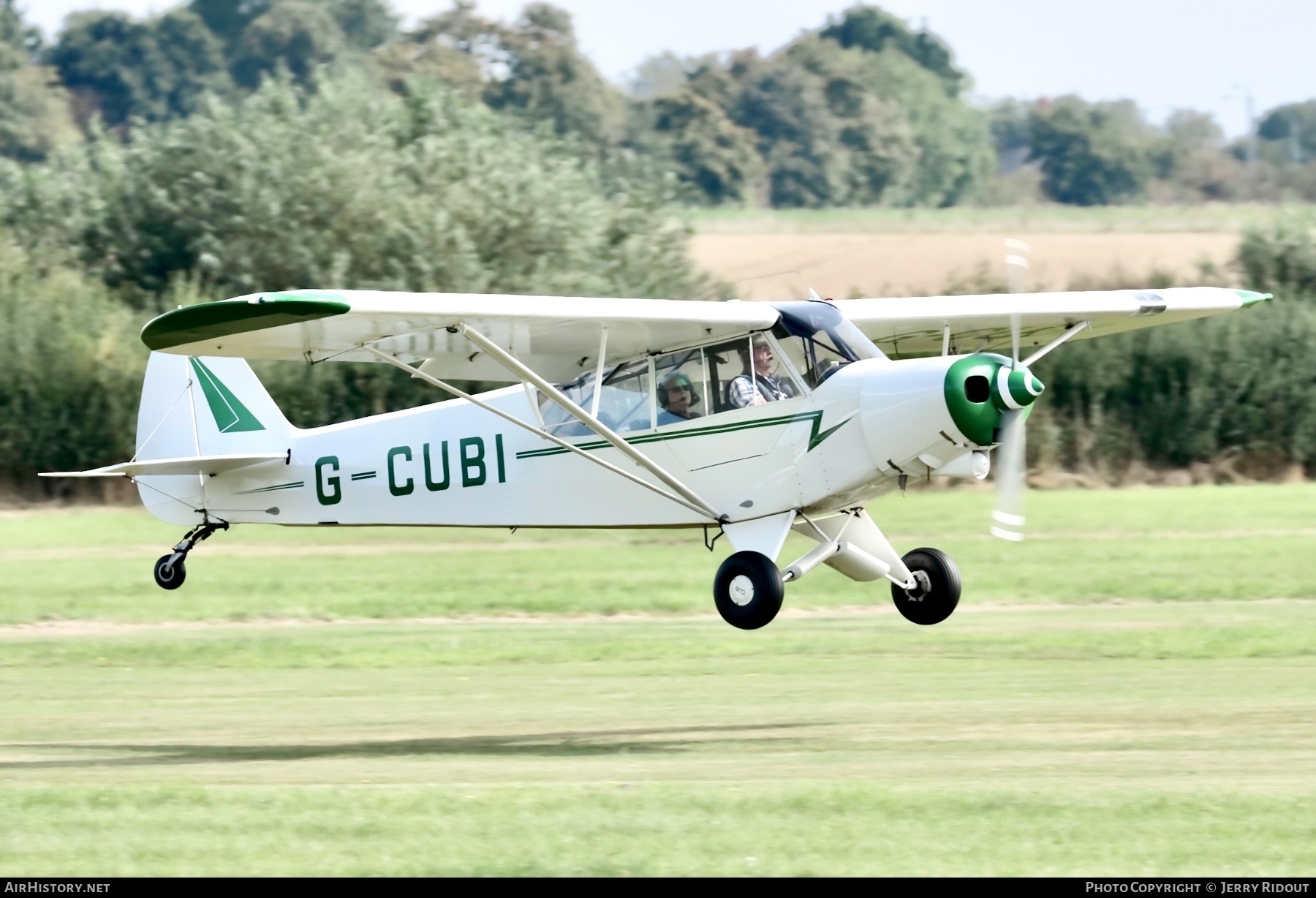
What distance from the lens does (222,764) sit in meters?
11.5

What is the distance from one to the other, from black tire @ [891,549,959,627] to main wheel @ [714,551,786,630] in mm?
1506

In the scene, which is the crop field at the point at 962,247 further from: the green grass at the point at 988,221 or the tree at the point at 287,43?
the tree at the point at 287,43

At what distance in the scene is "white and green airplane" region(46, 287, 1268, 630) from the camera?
11609mm

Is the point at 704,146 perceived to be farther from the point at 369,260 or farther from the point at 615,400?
the point at 615,400

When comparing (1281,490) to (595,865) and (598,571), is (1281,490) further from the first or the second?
(595,865)

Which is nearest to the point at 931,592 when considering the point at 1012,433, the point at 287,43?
the point at 1012,433

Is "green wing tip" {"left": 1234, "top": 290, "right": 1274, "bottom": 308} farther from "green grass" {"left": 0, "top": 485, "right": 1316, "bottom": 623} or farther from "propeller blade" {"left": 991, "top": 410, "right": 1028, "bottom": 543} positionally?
"green grass" {"left": 0, "top": 485, "right": 1316, "bottom": 623}

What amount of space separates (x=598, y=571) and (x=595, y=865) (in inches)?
684

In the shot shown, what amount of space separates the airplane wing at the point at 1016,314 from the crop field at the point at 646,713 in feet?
9.75

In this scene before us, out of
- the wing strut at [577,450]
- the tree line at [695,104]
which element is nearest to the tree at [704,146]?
the tree line at [695,104]

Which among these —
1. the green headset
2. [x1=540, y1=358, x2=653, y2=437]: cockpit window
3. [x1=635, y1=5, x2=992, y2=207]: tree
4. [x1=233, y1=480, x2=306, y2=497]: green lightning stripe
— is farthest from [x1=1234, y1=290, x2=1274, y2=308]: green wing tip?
[x1=635, y1=5, x2=992, y2=207]: tree

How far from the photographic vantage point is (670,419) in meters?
12.7

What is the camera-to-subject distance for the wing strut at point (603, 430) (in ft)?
39.9

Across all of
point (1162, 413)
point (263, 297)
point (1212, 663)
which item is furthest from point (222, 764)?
point (1162, 413)
